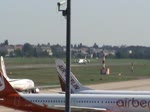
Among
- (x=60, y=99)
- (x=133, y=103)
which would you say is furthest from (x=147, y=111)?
(x=60, y=99)

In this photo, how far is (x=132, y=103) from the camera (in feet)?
139

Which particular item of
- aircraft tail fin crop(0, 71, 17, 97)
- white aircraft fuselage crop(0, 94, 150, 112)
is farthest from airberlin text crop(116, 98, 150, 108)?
aircraft tail fin crop(0, 71, 17, 97)

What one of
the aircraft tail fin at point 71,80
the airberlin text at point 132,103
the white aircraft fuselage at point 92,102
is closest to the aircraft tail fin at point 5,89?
the white aircraft fuselage at point 92,102

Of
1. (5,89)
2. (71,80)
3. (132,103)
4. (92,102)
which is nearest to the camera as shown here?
(132,103)

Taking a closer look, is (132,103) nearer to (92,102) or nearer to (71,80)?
(92,102)

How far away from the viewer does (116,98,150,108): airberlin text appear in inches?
1660

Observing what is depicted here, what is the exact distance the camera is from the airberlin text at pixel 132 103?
42156 millimetres

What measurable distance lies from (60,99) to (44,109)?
1.70 meters

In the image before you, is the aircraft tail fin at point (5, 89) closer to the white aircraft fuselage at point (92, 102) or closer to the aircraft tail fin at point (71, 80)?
the white aircraft fuselage at point (92, 102)

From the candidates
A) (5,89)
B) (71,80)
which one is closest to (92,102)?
(71,80)

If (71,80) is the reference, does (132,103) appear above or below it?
below

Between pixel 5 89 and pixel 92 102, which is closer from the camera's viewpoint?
pixel 92 102

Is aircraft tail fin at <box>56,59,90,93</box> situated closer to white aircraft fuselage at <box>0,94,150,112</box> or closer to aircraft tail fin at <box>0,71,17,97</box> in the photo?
white aircraft fuselage at <box>0,94,150,112</box>

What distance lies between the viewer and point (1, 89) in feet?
143
